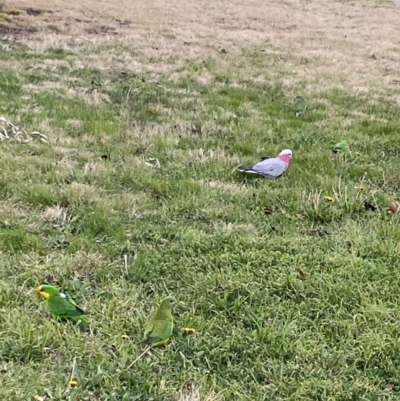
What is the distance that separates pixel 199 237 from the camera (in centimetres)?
315

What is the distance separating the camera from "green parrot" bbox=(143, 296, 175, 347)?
2.30 meters

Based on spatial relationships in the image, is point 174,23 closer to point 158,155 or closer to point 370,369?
point 158,155

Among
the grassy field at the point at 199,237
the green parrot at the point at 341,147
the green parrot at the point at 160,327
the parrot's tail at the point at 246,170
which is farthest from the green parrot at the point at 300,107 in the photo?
the green parrot at the point at 160,327

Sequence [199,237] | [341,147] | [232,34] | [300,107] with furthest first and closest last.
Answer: [232,34] < [300,107] < [341,147] < [199,237]

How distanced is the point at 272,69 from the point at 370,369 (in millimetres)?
6797

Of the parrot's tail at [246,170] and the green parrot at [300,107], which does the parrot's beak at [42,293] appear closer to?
the parrot's tail at [246,170]

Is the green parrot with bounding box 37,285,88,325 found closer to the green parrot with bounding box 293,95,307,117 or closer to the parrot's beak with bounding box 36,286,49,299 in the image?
the parrot's beak with bounding box 36,286,49,299

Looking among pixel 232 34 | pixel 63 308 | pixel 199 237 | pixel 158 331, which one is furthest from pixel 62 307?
pixel 232 34

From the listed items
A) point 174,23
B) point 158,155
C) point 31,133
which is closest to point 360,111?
point 158,155

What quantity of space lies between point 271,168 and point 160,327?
2.00 meters

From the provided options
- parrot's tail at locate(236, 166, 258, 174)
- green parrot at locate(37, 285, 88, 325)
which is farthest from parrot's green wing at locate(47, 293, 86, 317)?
parrot's tail at locate(236, 166, 258, 174)

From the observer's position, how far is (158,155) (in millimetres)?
4527

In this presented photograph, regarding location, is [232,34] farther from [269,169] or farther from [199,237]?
[199,237]

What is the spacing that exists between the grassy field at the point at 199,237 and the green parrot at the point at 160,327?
7 cm
